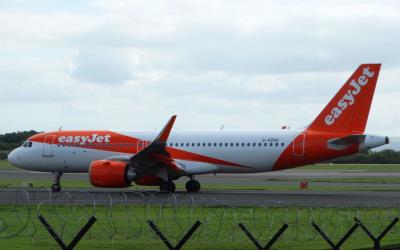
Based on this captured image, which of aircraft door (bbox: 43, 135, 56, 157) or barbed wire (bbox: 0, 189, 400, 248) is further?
aircraft door (bbox: 43, 135, 56, 157)

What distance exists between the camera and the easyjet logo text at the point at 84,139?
4400cm

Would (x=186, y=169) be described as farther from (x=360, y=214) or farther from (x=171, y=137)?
(x=360, y=214)

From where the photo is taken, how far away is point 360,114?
3925cm

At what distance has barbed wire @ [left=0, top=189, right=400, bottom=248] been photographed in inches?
795

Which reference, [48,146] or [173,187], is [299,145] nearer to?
[173,187]

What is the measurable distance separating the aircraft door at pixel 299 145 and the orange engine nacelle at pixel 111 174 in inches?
313

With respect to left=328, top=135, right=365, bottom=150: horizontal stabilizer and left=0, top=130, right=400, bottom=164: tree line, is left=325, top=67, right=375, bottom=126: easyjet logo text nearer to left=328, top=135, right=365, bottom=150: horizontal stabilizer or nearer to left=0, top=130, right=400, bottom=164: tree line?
left=328, top=135, right=365, bottom=150: horizontal stabilizer

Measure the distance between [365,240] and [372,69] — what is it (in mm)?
20694

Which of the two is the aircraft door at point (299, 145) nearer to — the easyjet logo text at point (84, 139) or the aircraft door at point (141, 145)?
the aircraft door at point (141, 145)

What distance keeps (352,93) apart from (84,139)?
575 inches

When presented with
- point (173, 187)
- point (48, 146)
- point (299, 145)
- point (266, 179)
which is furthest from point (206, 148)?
point (266, 179)

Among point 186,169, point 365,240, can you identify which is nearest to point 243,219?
point 365,240

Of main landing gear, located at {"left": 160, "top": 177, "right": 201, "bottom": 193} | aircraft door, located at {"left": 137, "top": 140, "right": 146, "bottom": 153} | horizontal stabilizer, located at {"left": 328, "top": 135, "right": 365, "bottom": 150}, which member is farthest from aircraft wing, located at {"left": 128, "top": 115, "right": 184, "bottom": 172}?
horizontal stabilizer, located at {"left": 328, "top": 135, "right": 365, "bottom": 150}

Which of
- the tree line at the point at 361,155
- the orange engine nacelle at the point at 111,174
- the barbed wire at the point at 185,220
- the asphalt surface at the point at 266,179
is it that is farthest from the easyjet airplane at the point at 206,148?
the tree line at the point at 361,155
